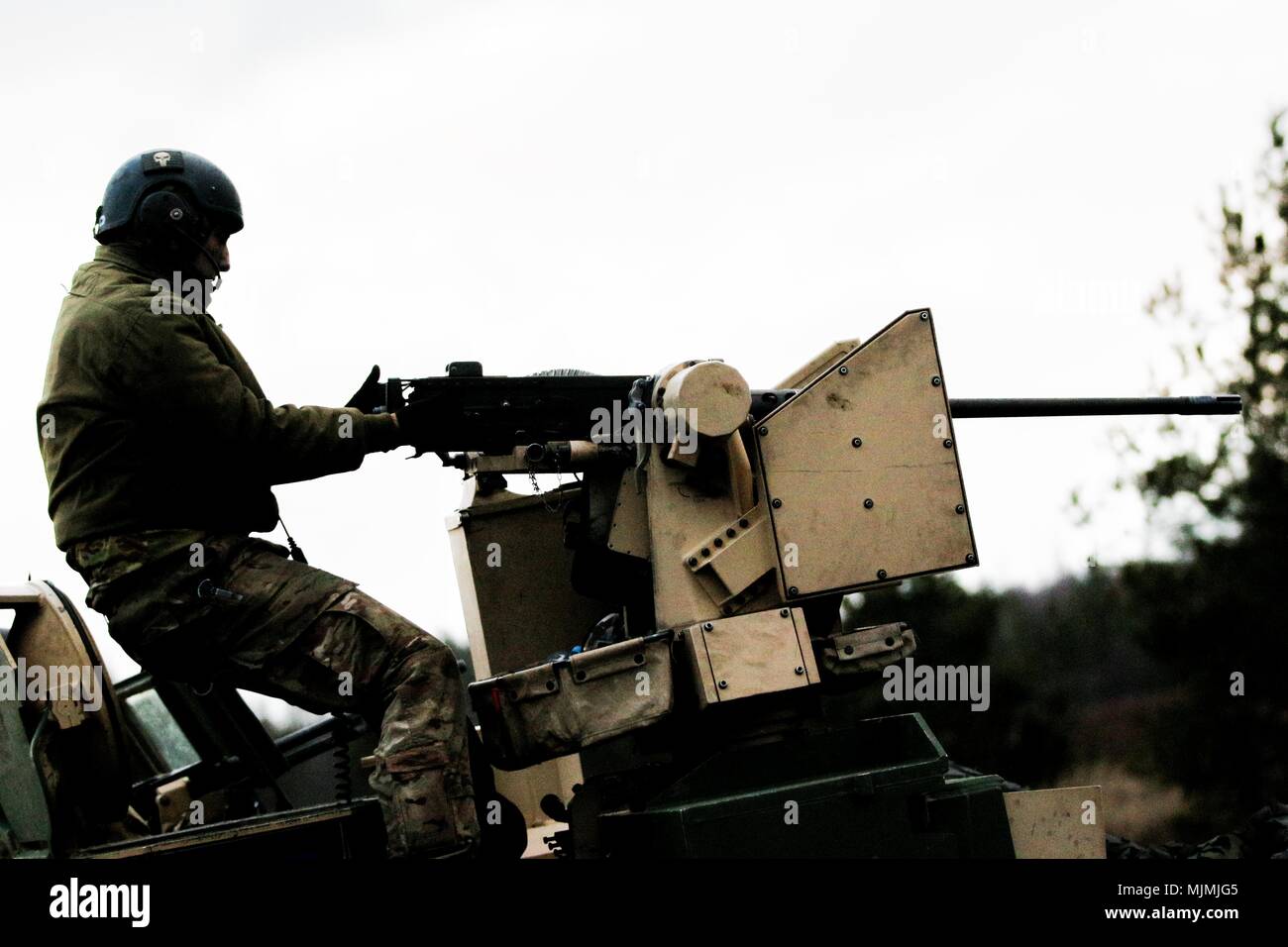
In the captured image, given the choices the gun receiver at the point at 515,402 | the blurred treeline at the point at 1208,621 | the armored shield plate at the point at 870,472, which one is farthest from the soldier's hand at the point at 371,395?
the blurred treeline at the point at 1208,621

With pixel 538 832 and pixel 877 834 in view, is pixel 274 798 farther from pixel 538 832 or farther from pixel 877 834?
pixel 877 834

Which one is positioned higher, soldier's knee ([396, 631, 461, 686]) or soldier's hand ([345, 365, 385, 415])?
soldier's hand ([345, 365, 385, 415])

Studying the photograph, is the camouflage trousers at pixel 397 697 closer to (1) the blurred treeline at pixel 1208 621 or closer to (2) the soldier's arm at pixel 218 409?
(2) the soldier's arm at pixel 218 409

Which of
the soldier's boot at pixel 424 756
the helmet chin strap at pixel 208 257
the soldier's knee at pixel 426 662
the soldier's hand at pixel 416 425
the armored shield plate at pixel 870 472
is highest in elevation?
the helmet chin strap at pixel 208 257

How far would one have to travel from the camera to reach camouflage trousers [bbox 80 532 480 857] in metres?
5.10

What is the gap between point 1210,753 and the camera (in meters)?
25.2

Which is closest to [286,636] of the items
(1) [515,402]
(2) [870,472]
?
(1) [515,402]

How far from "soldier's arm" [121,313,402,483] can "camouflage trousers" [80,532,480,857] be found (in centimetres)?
34

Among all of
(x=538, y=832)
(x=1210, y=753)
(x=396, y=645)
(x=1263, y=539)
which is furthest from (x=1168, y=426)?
(x=396, y=645)

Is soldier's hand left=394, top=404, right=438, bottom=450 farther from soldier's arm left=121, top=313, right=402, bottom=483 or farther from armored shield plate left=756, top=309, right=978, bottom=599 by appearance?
armored shield plate left=756, top=309, right=978, bottom=599

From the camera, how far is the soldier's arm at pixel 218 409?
16.9 feet

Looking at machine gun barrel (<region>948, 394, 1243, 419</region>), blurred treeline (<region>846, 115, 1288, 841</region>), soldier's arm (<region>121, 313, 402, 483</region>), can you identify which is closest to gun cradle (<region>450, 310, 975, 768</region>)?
soldier's arm (<region>121, 313, 402, 483</region>)

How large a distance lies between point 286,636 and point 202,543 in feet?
1.35
